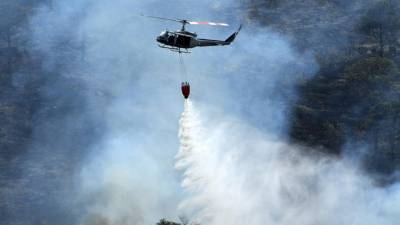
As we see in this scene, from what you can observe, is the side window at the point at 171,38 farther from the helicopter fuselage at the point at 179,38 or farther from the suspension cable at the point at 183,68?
the suspension cable at the point at 183,68

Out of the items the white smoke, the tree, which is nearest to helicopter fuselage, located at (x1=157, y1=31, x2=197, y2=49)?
the white smoke

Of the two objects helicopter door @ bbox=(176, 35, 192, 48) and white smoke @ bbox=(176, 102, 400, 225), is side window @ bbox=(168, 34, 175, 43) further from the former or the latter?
white smoke @ bbox=(176, 102, 400, 225)

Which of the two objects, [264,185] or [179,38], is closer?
[179,38]

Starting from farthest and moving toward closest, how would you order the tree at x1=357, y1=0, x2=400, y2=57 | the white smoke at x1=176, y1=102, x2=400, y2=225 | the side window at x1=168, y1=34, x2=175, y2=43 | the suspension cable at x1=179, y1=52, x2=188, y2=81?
the tree at x1=357, y1=0, x2=400, y2=57
the suspension cable at x1=179, y1=52, x2=188, y2=81
the white smoke at x1=176, y1=102, x2=400, y2=225
the side window at x1=168, y1=34, x2=175, y2=43

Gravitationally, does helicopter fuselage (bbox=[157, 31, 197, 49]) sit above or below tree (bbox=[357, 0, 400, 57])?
below

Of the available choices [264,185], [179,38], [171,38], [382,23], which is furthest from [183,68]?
[179,38]

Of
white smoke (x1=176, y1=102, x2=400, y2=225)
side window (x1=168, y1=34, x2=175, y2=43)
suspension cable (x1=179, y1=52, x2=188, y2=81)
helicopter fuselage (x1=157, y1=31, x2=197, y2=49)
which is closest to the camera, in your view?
helicopter fuselage (x1=157, y1=31, x2=197, y2=49)

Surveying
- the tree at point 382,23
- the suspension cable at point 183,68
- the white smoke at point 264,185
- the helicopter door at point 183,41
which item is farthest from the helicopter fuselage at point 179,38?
the tree at point 382,23

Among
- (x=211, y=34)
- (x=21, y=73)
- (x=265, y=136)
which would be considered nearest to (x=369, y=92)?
(x=265, y=136)

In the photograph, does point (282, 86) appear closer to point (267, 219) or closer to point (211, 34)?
point (211, 34)

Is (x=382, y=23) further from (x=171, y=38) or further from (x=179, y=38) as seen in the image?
(x=171, y=38)
